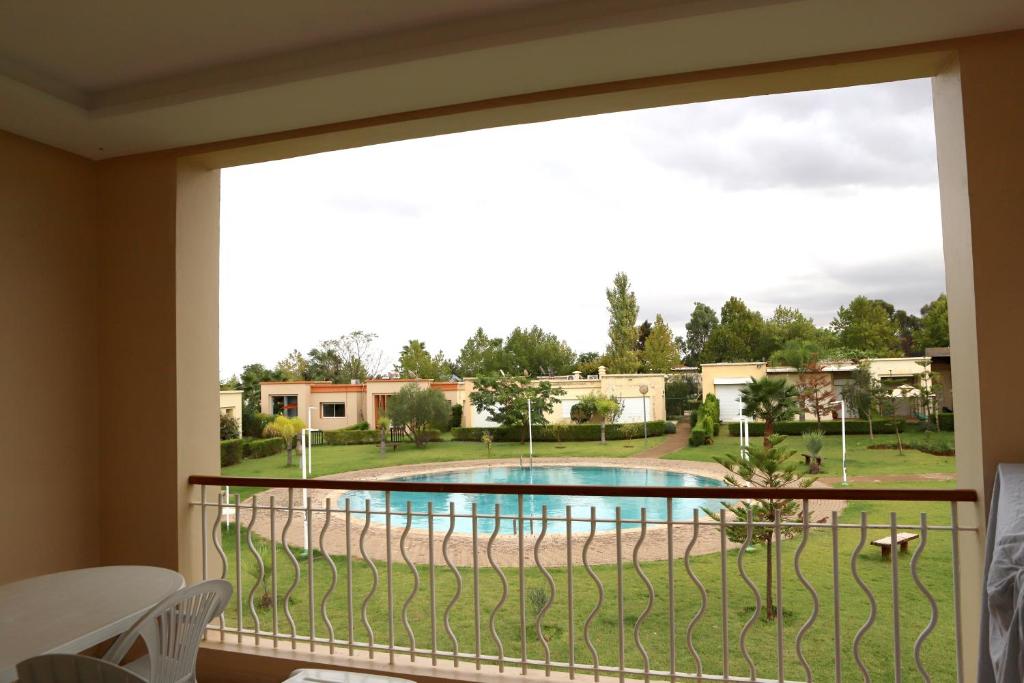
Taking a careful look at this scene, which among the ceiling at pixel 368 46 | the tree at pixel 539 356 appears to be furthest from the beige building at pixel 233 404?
the ceiling at pixel 368 46

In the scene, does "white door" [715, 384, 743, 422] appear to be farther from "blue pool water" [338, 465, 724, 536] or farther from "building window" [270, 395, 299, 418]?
"building window" [270, 395, 299, 418]

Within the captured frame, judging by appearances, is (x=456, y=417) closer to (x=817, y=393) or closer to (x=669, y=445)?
(x=669, y=445)

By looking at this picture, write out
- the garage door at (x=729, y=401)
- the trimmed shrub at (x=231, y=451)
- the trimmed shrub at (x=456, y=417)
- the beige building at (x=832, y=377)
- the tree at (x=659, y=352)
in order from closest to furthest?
the trimmed shrub at (x=231, y=451)
the beige building at (x=832, y=377)
the garage door at (x=729, y=401)
the trimmed shrub at (x=456, y=417)
the tree at (x=659, y=352)

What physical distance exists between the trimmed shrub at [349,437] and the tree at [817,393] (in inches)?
648

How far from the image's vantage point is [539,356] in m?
30.5

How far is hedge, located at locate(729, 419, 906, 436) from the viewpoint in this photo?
2441cm

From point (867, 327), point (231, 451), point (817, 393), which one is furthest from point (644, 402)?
point (231, 451)

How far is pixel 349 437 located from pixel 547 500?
39.8 feet

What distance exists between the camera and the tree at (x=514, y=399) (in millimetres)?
27828

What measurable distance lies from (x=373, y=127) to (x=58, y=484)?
241 cm

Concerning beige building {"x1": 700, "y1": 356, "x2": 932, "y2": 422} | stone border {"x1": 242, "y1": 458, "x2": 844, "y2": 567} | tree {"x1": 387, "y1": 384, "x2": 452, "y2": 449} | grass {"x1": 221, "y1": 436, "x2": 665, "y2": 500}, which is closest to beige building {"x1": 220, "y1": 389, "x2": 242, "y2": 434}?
grass {"x1": 221, "y1": 436, "x2": 665, "y2": 500}

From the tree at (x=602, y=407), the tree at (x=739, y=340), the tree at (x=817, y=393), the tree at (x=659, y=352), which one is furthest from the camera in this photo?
the tree at (x=659, y=352)

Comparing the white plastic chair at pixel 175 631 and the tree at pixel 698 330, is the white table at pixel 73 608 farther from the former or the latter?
the tree at pixel 698 330

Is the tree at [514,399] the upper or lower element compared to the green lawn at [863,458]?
upper
